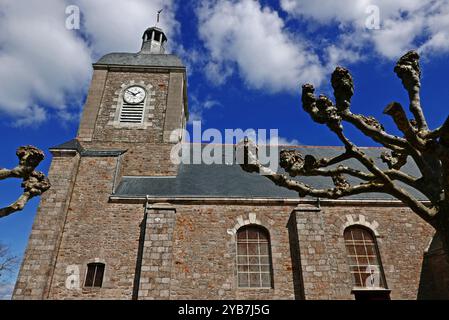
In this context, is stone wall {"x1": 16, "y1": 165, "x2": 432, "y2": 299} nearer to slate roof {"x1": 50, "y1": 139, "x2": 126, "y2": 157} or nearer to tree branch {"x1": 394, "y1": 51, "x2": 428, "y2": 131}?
slate roof {"x1": 50, "y1": 139, "x2": 126, "y2": 157}

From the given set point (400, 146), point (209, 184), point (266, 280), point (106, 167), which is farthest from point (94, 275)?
point (400, 146)

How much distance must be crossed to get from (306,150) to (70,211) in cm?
1052

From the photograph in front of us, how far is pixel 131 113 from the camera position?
48.0 ft

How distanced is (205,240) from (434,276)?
7177 mm

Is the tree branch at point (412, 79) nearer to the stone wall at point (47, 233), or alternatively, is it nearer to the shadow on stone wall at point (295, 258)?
the shadow on stone wall at point (295, 258)

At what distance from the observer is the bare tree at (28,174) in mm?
6645

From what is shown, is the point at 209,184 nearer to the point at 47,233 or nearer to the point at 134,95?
the point at 47,233

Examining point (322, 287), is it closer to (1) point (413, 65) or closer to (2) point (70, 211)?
(1) point (413, 65)

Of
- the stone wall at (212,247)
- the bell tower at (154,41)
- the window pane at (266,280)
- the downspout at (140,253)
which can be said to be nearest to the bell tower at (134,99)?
the bell tower at (154,41)

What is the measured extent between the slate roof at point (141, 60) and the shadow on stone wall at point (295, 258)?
383 inches

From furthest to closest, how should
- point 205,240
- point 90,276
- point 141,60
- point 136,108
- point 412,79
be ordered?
point 141,60
point 136,108
point 205,240
point 90,276
point 412,79

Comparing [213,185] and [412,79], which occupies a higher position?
[213,185]
